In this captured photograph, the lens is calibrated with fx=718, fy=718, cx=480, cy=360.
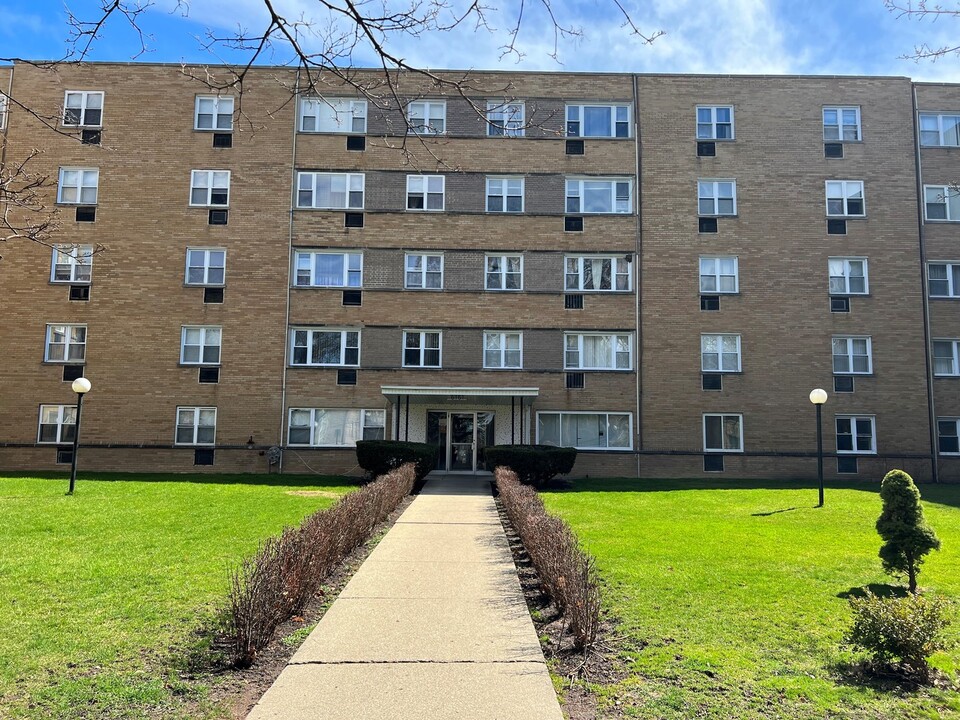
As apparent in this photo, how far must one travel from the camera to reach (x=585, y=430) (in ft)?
82.2

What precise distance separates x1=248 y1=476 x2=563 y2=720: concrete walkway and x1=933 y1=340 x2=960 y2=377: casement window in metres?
22.1

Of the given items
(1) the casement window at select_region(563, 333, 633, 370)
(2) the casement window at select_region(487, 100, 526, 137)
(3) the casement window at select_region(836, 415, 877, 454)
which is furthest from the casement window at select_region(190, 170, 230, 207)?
(3) the casement window at select_region(836, 415, 877, 454)

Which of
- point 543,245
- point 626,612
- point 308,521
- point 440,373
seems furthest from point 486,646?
point 543,245

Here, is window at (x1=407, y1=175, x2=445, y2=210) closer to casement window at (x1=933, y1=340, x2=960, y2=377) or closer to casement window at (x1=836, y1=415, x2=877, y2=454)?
casement window at (x1=836, y1=415, x2=877, y2=454)

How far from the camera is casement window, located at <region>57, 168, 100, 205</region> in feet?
83.0

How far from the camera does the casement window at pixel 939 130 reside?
26250 millimetres

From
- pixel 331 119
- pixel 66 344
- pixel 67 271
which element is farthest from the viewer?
pixel 331 119

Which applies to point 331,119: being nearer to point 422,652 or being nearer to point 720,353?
point 720,353

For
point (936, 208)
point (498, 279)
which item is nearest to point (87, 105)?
point (498, 279)

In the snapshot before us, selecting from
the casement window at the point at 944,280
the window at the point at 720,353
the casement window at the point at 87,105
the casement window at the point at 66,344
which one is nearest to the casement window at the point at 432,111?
the casement window at the point at 87,105

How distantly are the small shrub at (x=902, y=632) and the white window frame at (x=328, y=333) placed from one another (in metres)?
20.8

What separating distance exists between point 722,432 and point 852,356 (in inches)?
212

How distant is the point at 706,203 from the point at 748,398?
717 centimetres

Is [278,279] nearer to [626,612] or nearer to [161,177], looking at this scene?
[161,177]
